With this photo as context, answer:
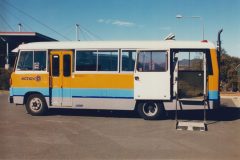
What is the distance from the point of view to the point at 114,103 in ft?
40.4

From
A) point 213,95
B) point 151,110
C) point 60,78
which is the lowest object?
point 151,110

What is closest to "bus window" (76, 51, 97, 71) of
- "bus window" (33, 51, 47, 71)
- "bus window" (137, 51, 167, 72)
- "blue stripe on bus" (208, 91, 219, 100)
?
"bus window" (33, 51, 47, 71)

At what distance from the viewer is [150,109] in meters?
12.3

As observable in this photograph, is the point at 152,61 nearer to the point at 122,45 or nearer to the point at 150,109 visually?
the point at 122,45

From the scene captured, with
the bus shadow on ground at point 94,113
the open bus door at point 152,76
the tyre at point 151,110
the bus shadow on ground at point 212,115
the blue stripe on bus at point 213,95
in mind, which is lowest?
the bus shadow on ground at point 212,115

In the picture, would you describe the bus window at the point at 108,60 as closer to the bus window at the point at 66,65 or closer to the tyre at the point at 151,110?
the bus window at the point at 66,65

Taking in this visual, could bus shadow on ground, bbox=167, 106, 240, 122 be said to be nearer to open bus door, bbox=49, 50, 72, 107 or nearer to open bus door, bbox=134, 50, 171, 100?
open bus door, bbox=134, 50, 171, 100

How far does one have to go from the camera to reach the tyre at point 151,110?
12117 mm

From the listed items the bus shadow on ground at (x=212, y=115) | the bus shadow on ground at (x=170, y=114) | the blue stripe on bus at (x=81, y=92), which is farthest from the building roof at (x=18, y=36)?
the bus shadow on ground at (x=212, y=115)

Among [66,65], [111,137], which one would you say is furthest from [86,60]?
[111,137]

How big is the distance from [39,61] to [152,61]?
454cm

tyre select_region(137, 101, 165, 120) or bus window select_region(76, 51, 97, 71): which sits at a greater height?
bus window select_region(76, 51, 97, 71)

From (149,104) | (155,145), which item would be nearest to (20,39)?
(149,104)

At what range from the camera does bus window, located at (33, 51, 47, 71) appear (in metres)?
13.0
